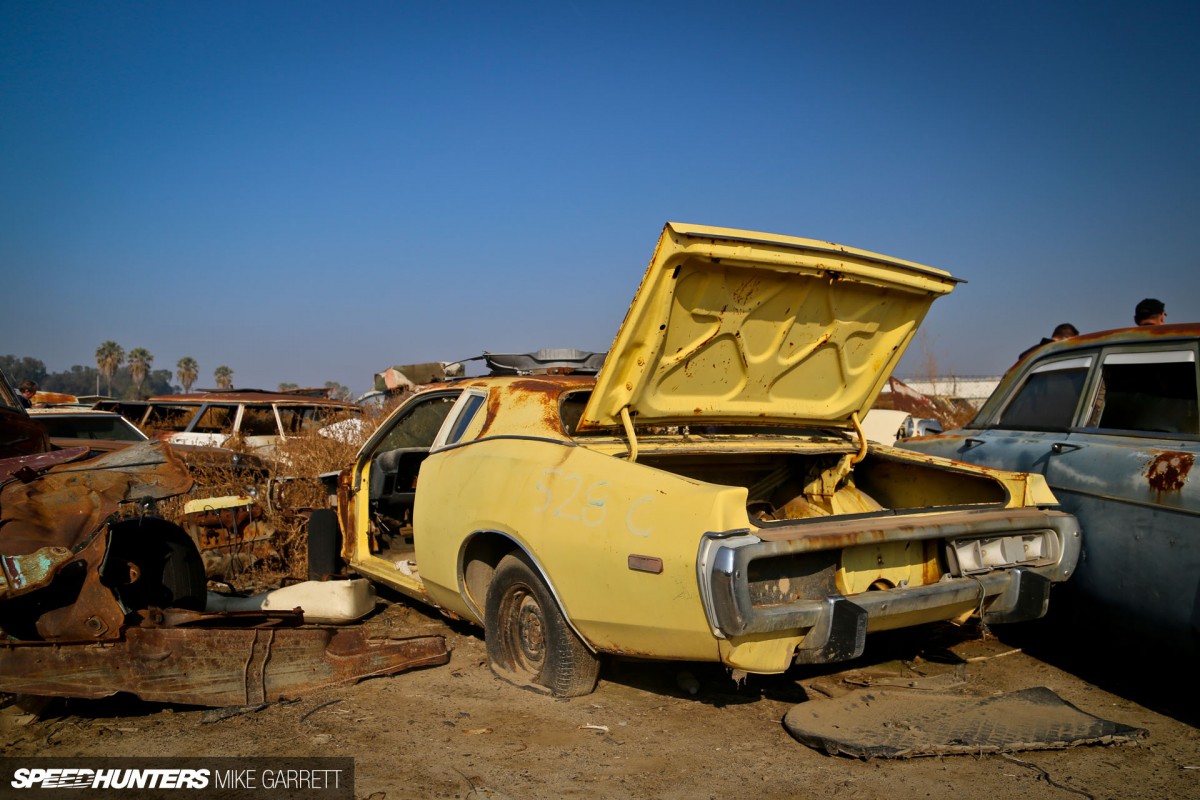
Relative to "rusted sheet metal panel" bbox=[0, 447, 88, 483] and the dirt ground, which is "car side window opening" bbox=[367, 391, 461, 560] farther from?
"rusted sheet metal panel" bbox=[0, 447, 88, 483]

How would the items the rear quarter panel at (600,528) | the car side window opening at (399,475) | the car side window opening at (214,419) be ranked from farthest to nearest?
the car side window opening at (214,419), the car side window opening at (399,475), the rear quarter panel at (600,528)

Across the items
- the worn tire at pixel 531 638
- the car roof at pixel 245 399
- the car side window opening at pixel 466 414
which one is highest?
the car side window opening at pixel 466 414

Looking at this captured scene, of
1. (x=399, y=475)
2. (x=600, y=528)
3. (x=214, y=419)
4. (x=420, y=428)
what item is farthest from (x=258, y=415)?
(x=600, y=528)

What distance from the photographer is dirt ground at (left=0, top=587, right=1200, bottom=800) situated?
9.20ft

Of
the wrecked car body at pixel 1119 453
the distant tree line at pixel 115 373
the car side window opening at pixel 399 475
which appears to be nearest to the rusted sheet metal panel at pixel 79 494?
the car side window opening at pixel 399 475

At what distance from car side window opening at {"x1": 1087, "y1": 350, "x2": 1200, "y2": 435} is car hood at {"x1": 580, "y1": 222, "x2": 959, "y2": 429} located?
1130 millimetres

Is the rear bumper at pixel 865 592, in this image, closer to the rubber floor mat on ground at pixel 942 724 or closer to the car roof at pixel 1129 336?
the rubber floor mat on ground at pixel 942 724

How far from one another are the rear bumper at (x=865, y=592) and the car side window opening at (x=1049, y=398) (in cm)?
108

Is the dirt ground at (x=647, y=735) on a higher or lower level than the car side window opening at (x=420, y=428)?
lower

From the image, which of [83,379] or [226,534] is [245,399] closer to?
[226,534]

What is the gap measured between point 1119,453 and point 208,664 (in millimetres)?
4177

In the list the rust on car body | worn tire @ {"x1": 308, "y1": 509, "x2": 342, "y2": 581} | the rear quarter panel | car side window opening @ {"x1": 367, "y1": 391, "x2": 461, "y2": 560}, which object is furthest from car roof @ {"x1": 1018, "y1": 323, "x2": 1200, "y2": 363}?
worn tire @ {"x1": 308, "y1": 509, "x2": 342, "y2": 581}

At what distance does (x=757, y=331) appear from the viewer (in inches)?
151

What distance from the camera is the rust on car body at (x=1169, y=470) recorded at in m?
3.41
